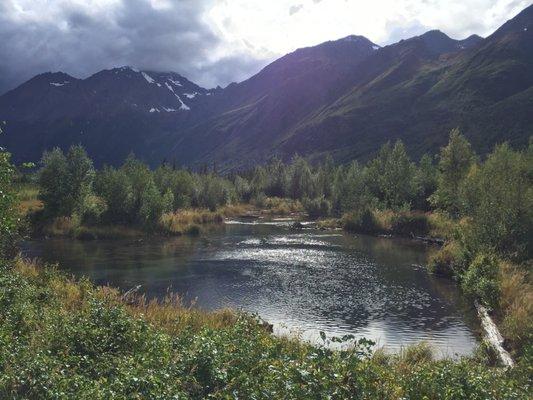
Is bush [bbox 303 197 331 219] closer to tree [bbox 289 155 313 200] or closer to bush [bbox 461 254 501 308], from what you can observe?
tree [bbox 289 155 313 200]

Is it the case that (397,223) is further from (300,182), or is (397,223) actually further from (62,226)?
(300,182)

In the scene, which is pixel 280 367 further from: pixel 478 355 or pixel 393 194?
pixel 393 194

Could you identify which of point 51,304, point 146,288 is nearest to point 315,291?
point 146,288

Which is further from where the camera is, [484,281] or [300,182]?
[300,182]

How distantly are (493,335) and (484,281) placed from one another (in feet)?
24.7

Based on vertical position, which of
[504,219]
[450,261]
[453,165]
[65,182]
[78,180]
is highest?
[78,180]

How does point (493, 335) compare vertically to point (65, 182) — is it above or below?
below

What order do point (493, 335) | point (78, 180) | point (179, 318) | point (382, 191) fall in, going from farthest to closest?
point (382, 191), point (78, 180), point (493, 335), point (179, 318)

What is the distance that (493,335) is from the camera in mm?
24844

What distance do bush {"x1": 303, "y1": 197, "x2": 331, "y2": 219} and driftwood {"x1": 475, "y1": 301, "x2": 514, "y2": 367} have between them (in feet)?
249

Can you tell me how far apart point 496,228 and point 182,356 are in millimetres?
32786

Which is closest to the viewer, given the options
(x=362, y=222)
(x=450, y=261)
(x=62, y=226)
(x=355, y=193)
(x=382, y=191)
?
(x=450, y=261)

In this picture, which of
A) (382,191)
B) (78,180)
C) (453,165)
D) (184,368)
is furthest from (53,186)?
(184,368)

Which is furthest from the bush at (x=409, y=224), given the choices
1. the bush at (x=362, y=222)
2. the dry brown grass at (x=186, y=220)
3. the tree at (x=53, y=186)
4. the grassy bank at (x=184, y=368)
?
the grassy bank at (x=184, y=368)
